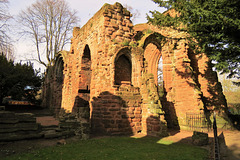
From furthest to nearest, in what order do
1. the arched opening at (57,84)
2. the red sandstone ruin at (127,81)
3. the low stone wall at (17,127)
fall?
1. the arched opening at (57,84)
2. the red sandstone ruin at (127,81)
3. the low stone wall at (17,127)

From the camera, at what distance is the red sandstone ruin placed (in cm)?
793

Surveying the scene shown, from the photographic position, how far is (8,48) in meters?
9.27

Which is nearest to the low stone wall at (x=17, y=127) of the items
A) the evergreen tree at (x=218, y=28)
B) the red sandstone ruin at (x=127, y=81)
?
the red sandstone ruin at (x=127, y=81)

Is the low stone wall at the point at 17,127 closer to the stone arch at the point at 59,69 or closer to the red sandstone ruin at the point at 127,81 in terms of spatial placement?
the red sandstone ruin at the point at 127,81

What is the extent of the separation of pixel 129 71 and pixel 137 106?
2349 mm

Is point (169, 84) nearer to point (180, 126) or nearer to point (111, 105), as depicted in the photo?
point (180, 126)

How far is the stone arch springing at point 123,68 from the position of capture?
29.7 feet

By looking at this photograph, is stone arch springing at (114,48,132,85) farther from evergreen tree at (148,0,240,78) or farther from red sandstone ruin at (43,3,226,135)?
evergreen tree at (148,0,240,78)

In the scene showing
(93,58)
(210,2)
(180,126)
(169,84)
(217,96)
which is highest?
(210,2)

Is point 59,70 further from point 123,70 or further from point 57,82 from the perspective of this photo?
point 123,70

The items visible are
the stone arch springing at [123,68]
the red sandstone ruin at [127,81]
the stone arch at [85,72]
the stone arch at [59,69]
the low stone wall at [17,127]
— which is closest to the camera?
the low stone wall at [17,127]

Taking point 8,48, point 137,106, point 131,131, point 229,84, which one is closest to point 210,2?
point 137,106

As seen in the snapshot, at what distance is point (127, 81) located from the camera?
30.8 feet

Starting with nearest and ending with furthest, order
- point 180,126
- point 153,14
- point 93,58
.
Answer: point 153,14 < point 93,58 < point 180,126
